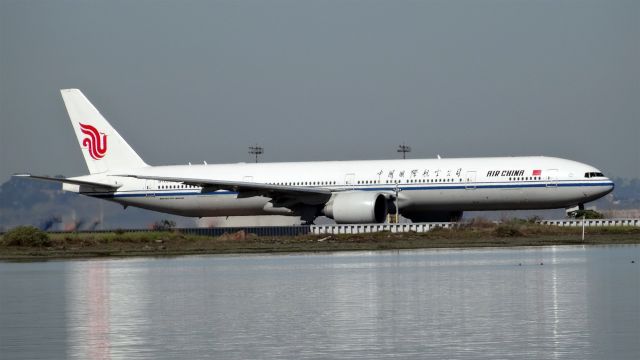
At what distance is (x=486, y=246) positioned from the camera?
49.1 metres

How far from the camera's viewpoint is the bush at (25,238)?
56469 millimetres

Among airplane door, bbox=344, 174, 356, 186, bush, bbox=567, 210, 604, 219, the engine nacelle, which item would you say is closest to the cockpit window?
bush, bbox=567, 210, 604, 219

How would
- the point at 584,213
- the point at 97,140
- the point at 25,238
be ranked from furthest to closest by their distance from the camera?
the point at 97,140 → the point at 584,213 → the point at 25,238

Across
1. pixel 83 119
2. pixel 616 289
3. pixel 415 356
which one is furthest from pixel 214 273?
pixel 83 119

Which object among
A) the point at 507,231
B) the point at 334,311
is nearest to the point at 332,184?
the point at 507,231

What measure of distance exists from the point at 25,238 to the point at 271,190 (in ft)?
46.0

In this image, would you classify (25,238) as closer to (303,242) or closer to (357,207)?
(303,242)

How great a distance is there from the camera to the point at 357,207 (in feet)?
207

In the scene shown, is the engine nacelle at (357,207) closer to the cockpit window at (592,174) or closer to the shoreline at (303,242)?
the shoreline at (303,242)

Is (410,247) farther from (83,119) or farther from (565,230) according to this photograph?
(83,119)

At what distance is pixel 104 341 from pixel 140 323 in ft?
8.73

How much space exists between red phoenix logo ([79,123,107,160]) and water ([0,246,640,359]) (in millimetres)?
35384

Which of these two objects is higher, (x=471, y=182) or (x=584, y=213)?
(x=471, y=182)

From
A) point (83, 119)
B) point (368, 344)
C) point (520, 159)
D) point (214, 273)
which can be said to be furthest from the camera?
point (83, 119)
